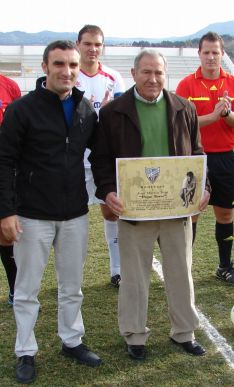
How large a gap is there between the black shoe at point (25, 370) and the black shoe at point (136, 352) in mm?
662

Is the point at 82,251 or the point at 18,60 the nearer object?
the point at 82,251

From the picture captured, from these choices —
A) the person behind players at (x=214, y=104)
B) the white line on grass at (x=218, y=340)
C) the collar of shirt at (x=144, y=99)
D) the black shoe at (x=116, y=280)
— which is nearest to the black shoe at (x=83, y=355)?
the white line on grass at (x=218, y=340)

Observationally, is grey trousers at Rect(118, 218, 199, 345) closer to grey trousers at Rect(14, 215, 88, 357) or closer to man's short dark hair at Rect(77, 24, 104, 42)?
grey trousers at Rect(14, 215, 88, 357)

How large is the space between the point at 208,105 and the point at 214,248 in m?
2.14

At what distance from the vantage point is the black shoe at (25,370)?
126 inches

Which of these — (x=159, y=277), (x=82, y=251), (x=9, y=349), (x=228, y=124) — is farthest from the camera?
(x=159, y=277)

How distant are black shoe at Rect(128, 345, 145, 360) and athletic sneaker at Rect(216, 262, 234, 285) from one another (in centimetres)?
164

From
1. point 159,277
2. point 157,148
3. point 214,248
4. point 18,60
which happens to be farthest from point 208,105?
point 18,60

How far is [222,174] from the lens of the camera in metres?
4.53

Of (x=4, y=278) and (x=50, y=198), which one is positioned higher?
(x=50, y=198)

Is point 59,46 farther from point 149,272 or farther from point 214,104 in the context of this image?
point 214,104

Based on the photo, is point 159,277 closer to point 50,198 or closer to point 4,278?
point 4,278

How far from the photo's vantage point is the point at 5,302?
4473 mm

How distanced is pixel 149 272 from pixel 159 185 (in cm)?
64
